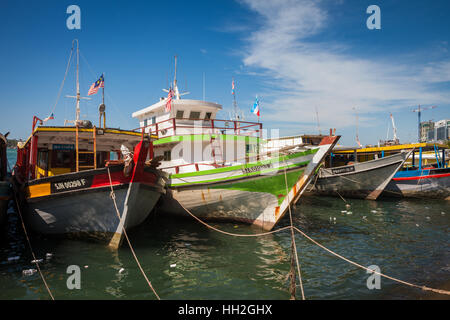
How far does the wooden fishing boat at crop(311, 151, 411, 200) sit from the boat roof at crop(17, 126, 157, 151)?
1363cm

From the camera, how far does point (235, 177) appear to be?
392 inches

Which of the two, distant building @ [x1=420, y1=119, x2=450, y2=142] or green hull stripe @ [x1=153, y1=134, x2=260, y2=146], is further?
distant building @ [x1=420, y1=119, x2=450, y2=142]

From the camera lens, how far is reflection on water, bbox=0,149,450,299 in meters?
5.93

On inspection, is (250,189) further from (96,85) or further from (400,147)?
(400,147)

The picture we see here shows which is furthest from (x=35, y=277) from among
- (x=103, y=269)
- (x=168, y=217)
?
(x=168, y=217)

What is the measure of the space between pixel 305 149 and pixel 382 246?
153 inches

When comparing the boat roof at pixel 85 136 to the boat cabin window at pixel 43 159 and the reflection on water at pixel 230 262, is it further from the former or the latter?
the reflection on water at pixel 230 262

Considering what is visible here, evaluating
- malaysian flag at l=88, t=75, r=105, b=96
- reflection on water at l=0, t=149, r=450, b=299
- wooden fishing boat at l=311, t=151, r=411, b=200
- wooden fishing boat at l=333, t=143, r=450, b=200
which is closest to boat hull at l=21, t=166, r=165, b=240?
reflection on water at l=0, t=149, r=450, b=299

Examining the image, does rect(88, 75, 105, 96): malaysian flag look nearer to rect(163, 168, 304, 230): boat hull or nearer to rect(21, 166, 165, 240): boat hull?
rect(21, 166, 165, 240): boat hull

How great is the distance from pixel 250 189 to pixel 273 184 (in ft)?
2.73

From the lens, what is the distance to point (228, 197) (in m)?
10.3

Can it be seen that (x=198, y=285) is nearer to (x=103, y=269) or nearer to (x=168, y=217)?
(x=103, y=269)

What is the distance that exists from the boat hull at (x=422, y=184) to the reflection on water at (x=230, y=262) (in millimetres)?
7522

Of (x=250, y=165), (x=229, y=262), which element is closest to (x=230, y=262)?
(x=229, y=262)
